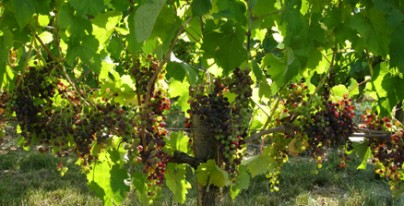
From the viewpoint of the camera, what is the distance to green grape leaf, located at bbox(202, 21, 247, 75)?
142cm

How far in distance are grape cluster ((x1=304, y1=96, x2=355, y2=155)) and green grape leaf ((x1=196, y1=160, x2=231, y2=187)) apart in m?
0.36

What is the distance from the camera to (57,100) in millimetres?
1962

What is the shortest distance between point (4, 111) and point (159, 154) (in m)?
0.67

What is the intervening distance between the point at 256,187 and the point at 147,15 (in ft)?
13.6

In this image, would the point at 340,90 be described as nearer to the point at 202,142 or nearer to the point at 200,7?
the point at 202,142

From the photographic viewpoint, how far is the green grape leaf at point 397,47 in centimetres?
134

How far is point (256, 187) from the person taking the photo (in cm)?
502

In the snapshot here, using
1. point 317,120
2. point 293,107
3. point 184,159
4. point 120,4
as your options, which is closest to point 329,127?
point 317,120

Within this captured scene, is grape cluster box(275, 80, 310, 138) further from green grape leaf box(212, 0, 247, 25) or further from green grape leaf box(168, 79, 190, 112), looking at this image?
green grape leaf box(212, 0, 247, 25)

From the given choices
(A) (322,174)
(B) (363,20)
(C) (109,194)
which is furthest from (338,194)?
(B) (363,20)

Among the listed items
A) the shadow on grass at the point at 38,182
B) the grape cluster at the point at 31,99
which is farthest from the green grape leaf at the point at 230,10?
the shadow on grass at the point at 38,182

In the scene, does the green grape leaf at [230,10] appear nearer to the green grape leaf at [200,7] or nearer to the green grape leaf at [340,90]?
the green grape leaf at [200,7]

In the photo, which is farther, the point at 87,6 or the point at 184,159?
the point at 184,159

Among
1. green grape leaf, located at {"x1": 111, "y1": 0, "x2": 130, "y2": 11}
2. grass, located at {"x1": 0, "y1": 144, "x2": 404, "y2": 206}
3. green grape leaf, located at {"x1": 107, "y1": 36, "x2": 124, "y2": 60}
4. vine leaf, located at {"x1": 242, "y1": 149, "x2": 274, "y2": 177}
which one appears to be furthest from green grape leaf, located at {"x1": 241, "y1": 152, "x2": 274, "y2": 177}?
grass, located at {"x1": 0, "y1": 144, "x2": 404, "y2": 206}
